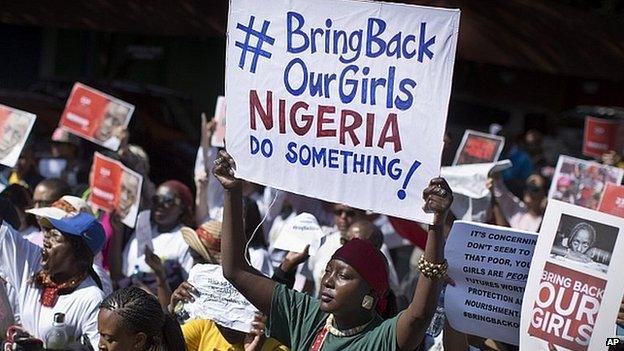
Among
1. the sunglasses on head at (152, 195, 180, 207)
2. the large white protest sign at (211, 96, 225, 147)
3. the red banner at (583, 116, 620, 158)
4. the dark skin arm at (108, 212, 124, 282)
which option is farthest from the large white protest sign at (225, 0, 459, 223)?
the red banner at (583, 116, 620, 158)

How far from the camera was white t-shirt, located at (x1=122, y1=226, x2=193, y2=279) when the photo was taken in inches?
315

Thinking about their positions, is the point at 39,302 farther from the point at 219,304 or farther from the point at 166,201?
the point at 166,201

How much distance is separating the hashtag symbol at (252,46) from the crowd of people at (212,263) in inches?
16.2

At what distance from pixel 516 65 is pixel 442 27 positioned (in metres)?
8.00

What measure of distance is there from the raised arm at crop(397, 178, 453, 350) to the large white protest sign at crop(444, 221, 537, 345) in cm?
75

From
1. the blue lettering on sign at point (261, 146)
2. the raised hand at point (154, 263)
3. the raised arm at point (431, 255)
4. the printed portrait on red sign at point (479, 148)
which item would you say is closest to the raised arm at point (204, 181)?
the raised hand at point (154, 263)

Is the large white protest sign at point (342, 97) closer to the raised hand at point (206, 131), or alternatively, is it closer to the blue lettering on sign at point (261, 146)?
the blue lettering on sign at point (261, 146)

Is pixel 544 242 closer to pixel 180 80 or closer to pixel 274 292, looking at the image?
pixel 274 292

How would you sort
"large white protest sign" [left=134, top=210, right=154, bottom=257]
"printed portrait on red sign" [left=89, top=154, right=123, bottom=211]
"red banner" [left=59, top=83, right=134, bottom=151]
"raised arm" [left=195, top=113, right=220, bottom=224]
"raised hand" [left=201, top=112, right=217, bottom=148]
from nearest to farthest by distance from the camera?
"large white protest sign" [left=134, top=210, right=154, bottom=257]
"printed portrait on red sign" [left=89, top=154, right=123, bottom=211]
"raised arm" [left=195, top=113, right=220, bottom=224]
"raised hand" [left=201, top=112, right=217, bottom=148]
"red banner" [left=59, top=83, right=134, bottom=151]

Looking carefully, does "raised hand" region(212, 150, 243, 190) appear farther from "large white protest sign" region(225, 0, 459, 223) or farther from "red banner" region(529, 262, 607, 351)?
"red banner" region(529, 262, 607, 351)

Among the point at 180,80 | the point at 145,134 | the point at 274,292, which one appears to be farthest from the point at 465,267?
the point at 180,80

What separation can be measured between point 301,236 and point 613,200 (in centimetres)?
155

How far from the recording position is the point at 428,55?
5.24m

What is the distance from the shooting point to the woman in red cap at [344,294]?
4.86 metres
